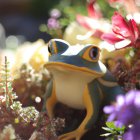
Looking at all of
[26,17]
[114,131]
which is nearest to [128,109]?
[114,131]

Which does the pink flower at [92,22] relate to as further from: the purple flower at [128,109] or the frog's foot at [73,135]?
the purple flower at [128,109]

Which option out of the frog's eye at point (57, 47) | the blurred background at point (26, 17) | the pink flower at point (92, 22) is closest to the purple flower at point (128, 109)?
the frog's eye at point (57, 47)

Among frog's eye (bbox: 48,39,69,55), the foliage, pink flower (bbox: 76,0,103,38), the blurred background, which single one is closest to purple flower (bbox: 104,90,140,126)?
the foliage

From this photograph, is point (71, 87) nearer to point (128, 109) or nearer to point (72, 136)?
point (72, 136)

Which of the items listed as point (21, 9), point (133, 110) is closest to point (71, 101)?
point (133, 110)

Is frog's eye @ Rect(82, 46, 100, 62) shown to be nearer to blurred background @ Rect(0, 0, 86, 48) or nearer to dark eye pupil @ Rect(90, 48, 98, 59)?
dark eye pupil @ Rect(90, 48, 98, 59)

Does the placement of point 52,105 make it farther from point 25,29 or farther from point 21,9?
point 21,9
